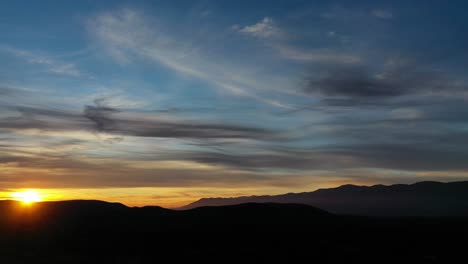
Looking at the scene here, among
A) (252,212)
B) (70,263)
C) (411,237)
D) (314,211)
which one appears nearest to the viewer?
(70,263)

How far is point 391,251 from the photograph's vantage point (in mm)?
73188

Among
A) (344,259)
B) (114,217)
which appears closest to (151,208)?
(114,217)

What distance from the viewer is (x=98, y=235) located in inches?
3647

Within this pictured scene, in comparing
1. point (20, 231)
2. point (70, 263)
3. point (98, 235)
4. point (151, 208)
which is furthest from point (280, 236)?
point (151, 208)

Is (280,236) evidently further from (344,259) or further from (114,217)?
(114,217)

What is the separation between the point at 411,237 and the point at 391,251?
20416 mm

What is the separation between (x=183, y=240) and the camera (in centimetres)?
8612

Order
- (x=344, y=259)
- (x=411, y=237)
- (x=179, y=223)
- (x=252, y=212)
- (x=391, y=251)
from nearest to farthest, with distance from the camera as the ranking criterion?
(x=344, y=259) → (x=391, y=251) → (x=411, y=237) → (x=179, y=223) → (x=252, y=212)

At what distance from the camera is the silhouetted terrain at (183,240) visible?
221 ft

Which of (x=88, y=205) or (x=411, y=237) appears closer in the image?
(x=411, y=237)

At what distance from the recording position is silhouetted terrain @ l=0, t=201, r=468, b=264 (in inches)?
2657

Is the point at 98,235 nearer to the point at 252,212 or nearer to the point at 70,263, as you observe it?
the point at 70,263

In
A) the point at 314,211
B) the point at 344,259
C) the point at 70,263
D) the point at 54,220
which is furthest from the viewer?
the point at 314,211

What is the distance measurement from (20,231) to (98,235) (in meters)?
15.8
